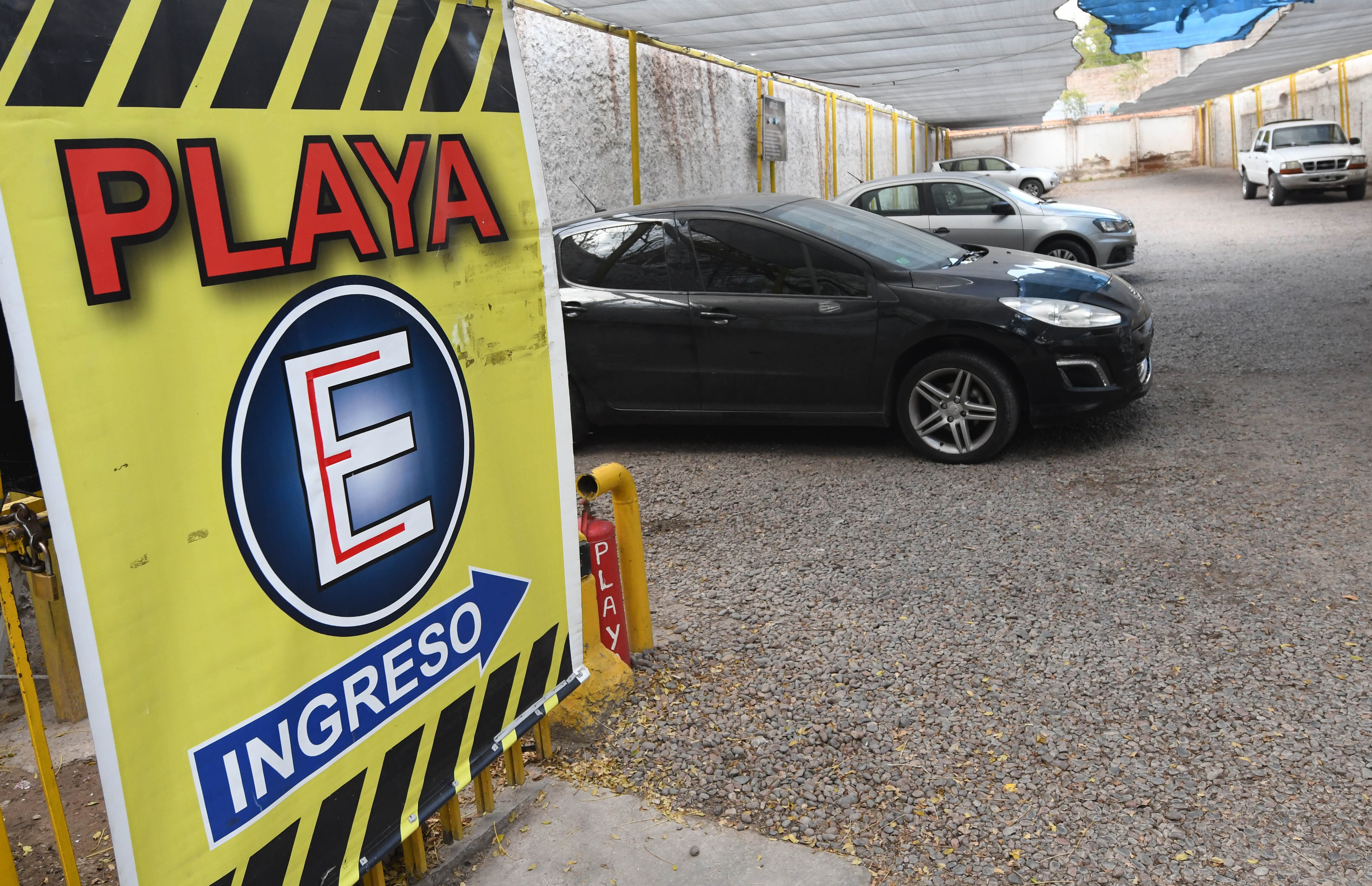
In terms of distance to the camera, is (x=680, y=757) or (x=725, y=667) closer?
(x=680, y=757)

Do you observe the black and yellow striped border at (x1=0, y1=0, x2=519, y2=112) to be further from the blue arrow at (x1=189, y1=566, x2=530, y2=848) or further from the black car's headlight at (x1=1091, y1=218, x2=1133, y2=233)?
the black car's headlight at (x1=1091, y1=218, x2=1133, y2=233)

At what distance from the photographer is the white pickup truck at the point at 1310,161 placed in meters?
20.2

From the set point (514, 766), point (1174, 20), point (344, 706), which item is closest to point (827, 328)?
point (514, 766)

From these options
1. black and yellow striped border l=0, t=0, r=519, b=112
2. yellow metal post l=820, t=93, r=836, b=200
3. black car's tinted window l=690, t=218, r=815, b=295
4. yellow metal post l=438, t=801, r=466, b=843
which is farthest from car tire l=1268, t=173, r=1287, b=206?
yellow metal post l=438, t=801, r=466, b=843

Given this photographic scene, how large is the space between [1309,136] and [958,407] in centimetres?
2050

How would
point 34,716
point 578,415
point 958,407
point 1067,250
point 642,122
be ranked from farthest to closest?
point 1067,250 → point 642,122 → point 578,415 → point 958,407 → point 34,716

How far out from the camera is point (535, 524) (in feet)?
8.76

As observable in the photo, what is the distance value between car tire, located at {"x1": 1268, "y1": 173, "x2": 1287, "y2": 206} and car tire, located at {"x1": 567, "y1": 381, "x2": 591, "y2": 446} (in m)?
19.9

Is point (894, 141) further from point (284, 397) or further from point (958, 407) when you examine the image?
point (284, 397)

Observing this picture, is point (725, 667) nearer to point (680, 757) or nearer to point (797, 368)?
point (680, 757)

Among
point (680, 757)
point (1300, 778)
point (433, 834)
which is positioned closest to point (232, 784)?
point (433, 834)

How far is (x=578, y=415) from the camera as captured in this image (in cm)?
636

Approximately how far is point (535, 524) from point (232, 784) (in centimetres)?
103

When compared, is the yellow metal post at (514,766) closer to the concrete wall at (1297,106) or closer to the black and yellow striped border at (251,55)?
the black and yellow striped border at (251,55)
